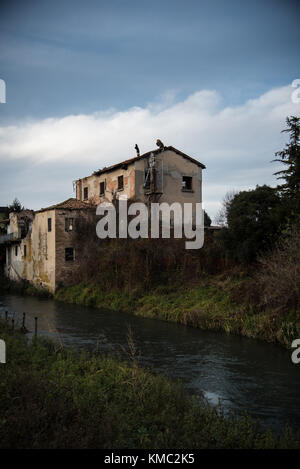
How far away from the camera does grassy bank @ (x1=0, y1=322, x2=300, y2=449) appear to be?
5492mm

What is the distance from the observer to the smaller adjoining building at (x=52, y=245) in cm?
3062

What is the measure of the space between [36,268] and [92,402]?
27.7 meters

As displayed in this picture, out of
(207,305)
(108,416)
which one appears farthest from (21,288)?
(108,416)

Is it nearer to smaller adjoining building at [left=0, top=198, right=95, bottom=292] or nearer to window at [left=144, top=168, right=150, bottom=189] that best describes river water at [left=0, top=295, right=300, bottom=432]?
smaller adjoining building at [left=0, top=198, right=95, bottom=292]

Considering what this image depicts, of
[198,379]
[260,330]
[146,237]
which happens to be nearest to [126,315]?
[146,237]

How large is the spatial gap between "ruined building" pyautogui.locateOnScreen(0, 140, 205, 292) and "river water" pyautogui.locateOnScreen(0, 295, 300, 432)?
959 cm

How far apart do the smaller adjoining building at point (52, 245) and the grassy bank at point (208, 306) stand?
12.3 feet

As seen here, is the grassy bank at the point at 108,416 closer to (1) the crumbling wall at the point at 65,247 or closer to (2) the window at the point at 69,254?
(1) the crumbling wall at the point at 65,247

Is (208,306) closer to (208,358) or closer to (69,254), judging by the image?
(208,358)

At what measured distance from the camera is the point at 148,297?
22703mm

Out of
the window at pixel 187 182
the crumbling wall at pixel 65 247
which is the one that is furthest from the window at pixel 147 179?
the crumbling wall at pixel 65 247

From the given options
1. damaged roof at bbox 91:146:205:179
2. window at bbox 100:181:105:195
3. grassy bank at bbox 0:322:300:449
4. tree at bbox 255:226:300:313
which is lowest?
grassy bank at bbox 0:322:300:449

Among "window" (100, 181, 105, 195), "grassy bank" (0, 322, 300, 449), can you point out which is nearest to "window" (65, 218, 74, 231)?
"window" (100, 181, 105, 195)

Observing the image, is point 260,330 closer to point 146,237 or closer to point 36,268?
point 146,237
